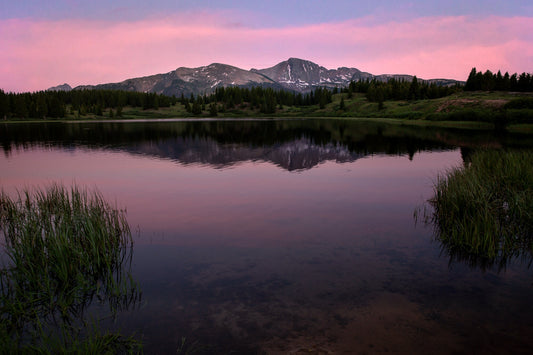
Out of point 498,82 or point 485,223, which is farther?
point 498,82

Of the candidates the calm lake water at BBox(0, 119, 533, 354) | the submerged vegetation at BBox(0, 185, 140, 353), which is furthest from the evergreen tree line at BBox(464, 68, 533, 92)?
the submerged vegetation at BBox(0, 185, 140, 353)

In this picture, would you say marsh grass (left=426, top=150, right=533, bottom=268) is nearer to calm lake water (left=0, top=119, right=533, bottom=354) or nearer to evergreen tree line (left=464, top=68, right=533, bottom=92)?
calm lake water (left=0, top=119, right=533, bottom=354)

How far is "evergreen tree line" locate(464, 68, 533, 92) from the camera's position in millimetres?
149000

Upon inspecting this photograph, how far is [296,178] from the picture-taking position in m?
35.3

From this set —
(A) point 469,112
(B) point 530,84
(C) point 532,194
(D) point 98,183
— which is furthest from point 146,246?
(B) point 530,84

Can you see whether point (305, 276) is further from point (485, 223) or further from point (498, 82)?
point (498, 82)

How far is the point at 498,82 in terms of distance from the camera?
160750 millimetres

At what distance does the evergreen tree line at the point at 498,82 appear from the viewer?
489 feet

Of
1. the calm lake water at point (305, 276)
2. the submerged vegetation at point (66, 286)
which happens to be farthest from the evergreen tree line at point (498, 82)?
the submerged vegetation at point (66, 286)

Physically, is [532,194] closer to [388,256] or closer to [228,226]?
[388,256]

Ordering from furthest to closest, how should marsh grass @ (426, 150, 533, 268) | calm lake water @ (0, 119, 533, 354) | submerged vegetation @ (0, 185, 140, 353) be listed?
marsh grass @ (426, 150, 533, 268) < calm lake water @ (0, 119, 533, 354) < submerged vegetation @ (0, 185, 140, 353)

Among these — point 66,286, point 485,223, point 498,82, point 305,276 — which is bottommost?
point 305,276

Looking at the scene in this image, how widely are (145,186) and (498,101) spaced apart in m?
123

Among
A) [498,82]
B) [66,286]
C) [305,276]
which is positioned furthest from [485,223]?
[498,82]
